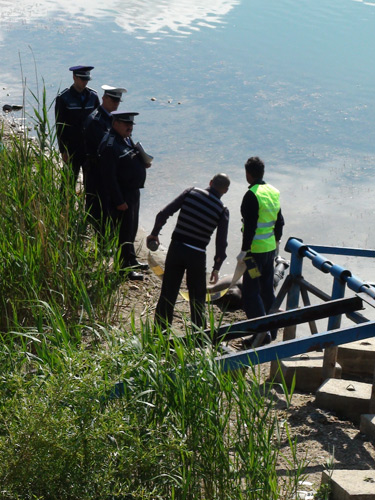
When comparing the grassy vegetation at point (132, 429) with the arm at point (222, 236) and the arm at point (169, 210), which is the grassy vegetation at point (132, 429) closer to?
the arm at point (169, 210)

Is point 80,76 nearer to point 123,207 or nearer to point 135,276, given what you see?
point 123,207

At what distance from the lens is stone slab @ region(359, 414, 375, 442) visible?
15.2 feet

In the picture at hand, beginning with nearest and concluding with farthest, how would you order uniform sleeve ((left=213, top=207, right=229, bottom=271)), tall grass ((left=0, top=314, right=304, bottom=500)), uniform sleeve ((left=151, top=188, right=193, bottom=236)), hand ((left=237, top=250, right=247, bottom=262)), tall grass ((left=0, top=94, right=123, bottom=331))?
1. tall grass ((left=0, top=314, right=304, bottom=500))
2. tall grass ((left=0, top=94, right=123, bottom=331))
3. uniform sleeve ((left=151, top=188, right=193, bottom=236))
4. uniform sleeve ((left=213, top=207, right=229, bottom=271))
5. hand ((left=237, top=250, right=247, bottom=262))

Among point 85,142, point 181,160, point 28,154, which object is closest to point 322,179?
point 181,160

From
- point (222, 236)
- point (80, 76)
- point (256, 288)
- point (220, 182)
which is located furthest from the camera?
point (80, 76)

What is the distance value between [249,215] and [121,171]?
1.30 metres

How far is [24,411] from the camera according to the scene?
3373mm

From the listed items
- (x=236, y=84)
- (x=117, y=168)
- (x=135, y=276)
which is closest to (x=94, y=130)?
(x=117, y=168)

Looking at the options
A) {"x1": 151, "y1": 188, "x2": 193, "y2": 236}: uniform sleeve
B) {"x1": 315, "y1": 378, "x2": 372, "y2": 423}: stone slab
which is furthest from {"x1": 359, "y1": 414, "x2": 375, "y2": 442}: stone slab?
{"x1": 151, "y1": 188, "x2": 193, "y2": 236}: uniform sleeve

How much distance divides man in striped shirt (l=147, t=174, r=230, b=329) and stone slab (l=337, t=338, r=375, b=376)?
104 centimetres

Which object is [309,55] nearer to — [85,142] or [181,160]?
[181,160]

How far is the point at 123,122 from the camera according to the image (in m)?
6.82

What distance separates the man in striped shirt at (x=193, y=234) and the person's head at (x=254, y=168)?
0.35 meters

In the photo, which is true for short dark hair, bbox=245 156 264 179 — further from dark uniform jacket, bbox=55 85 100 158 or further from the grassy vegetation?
the grassy vegetation
